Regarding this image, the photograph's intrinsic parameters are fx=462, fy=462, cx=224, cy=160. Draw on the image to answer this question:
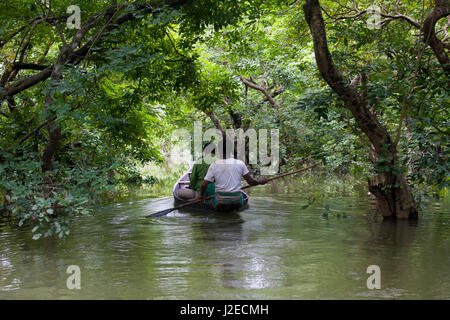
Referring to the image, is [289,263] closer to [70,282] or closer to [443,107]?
[70,282]

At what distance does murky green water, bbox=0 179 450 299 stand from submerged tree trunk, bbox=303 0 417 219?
1.33ft

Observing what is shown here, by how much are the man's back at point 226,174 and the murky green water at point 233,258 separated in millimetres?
662

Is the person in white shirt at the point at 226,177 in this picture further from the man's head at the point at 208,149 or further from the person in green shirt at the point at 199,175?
the person in green shirt at the point at 199,175

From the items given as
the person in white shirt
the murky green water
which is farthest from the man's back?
the murky green water

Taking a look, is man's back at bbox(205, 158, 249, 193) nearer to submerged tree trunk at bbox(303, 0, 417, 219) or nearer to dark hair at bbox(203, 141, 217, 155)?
dark hair at bbox(203, 141, 217, 155)

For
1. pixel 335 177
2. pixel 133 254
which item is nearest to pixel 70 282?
pixel 133 254

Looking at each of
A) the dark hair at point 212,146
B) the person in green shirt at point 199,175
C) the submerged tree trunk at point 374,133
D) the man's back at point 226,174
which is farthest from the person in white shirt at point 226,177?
the submerged tree trunk at point 374,133

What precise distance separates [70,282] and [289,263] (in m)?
2.57

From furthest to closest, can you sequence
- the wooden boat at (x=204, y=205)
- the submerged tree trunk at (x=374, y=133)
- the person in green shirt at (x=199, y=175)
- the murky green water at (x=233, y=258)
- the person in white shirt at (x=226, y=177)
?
the person in green shirt at (x=199, y=175), the wooden boat at (x=204, y=205), the person in white shirt at (x=226, y=177), the submerged tree trunk at (x=374, y=133), the murky green water at (x=233, y=258)

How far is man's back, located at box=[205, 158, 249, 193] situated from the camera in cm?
952

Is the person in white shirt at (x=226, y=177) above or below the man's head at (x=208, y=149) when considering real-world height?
below

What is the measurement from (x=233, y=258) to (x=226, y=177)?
368 cm

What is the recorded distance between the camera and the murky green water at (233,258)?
4598mm

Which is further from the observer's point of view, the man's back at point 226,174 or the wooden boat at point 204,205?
the wooden boat at point 204,205
